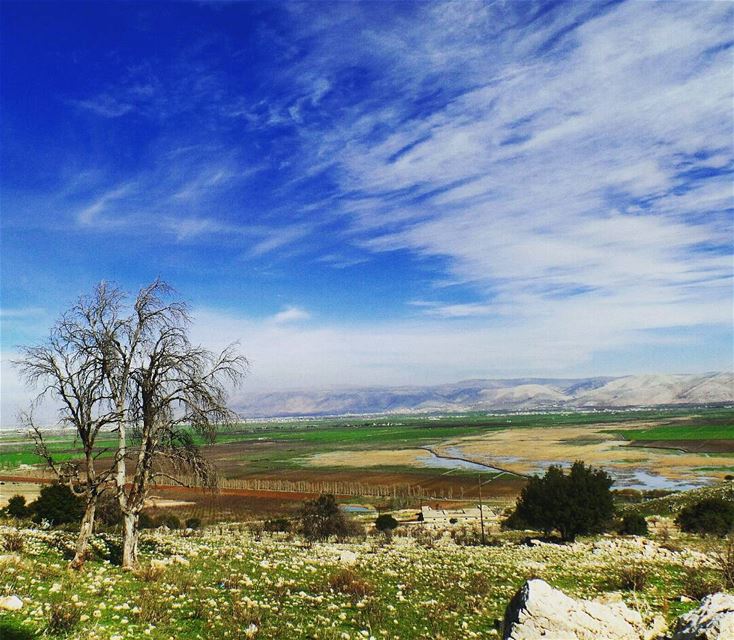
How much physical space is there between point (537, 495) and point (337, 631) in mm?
30390

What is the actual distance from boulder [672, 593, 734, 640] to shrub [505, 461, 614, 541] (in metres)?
31.0

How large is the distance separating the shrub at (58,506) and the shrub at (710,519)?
47.9 m

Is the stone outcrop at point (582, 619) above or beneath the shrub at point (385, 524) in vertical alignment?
above

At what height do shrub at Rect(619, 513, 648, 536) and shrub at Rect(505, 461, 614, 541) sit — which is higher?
shrub at Rect(505, 461, 614, 541)

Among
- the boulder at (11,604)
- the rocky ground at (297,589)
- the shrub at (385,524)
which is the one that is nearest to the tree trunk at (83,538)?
the rocky ground at (297,589)

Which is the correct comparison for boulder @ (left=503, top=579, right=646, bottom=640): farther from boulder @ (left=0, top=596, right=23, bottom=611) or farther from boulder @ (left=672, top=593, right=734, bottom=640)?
boulder @ (left=0, top=596, right=23, bottom=611)

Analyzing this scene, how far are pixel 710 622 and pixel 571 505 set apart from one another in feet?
106

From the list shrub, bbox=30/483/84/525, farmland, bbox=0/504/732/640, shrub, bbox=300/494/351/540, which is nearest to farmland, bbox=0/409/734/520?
shrub, bbox=300/494/351/540

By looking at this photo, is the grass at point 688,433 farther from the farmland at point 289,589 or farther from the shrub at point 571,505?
the farmland at point 289,589

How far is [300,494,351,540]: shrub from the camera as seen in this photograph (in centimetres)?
3881

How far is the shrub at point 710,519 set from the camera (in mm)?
38344

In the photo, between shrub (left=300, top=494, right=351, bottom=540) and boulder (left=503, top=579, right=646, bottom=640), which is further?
shrub (left=300, top=494, right=351, bottom=540)

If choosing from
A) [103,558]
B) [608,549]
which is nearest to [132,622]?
[103,558]

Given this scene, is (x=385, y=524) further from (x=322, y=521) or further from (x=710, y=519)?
(x=710, y=519)
